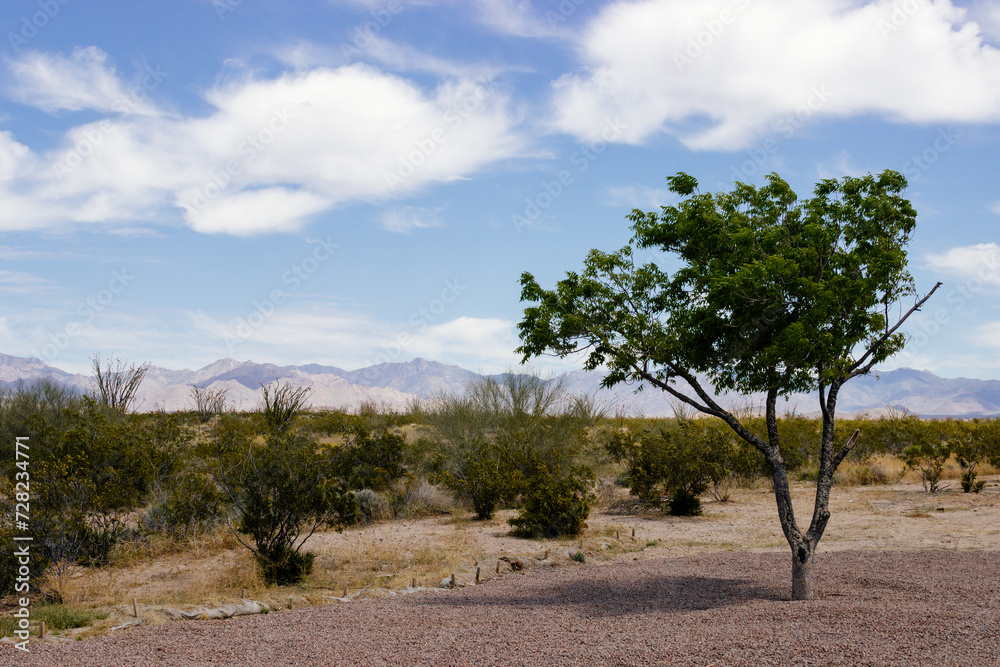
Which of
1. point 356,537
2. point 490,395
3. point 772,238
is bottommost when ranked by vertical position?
point 356,537

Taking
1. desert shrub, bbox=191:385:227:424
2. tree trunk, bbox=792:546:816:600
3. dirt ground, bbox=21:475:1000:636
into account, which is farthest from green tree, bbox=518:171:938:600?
desert shrub, bbox=191:385:227:424

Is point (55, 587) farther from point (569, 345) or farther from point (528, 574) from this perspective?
point (569, 345)

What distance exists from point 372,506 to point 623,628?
1285cm

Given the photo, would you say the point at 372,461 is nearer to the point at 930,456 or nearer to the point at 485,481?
the point at 485,481

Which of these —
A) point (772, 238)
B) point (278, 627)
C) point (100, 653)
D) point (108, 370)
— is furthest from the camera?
point (108, 370)

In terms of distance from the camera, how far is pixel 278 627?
8.45 m

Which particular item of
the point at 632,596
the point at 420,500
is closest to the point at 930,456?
the point at 420,500

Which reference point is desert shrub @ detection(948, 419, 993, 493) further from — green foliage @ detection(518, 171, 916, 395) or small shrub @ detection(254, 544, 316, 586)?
small shrub @ detection(254, 544, 316, 586)

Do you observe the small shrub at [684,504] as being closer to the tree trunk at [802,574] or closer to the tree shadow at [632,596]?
the tree shadow at [632,596]

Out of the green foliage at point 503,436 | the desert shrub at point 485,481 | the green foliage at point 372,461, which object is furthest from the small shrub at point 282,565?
the green foliage at point 372,461

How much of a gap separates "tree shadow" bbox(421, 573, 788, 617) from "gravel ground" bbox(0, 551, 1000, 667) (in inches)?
1.2

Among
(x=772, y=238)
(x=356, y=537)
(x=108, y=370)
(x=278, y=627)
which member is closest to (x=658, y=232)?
(x=772, y=238)

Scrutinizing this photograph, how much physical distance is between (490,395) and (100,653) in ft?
79.4

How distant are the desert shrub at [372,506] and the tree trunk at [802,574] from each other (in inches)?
497
